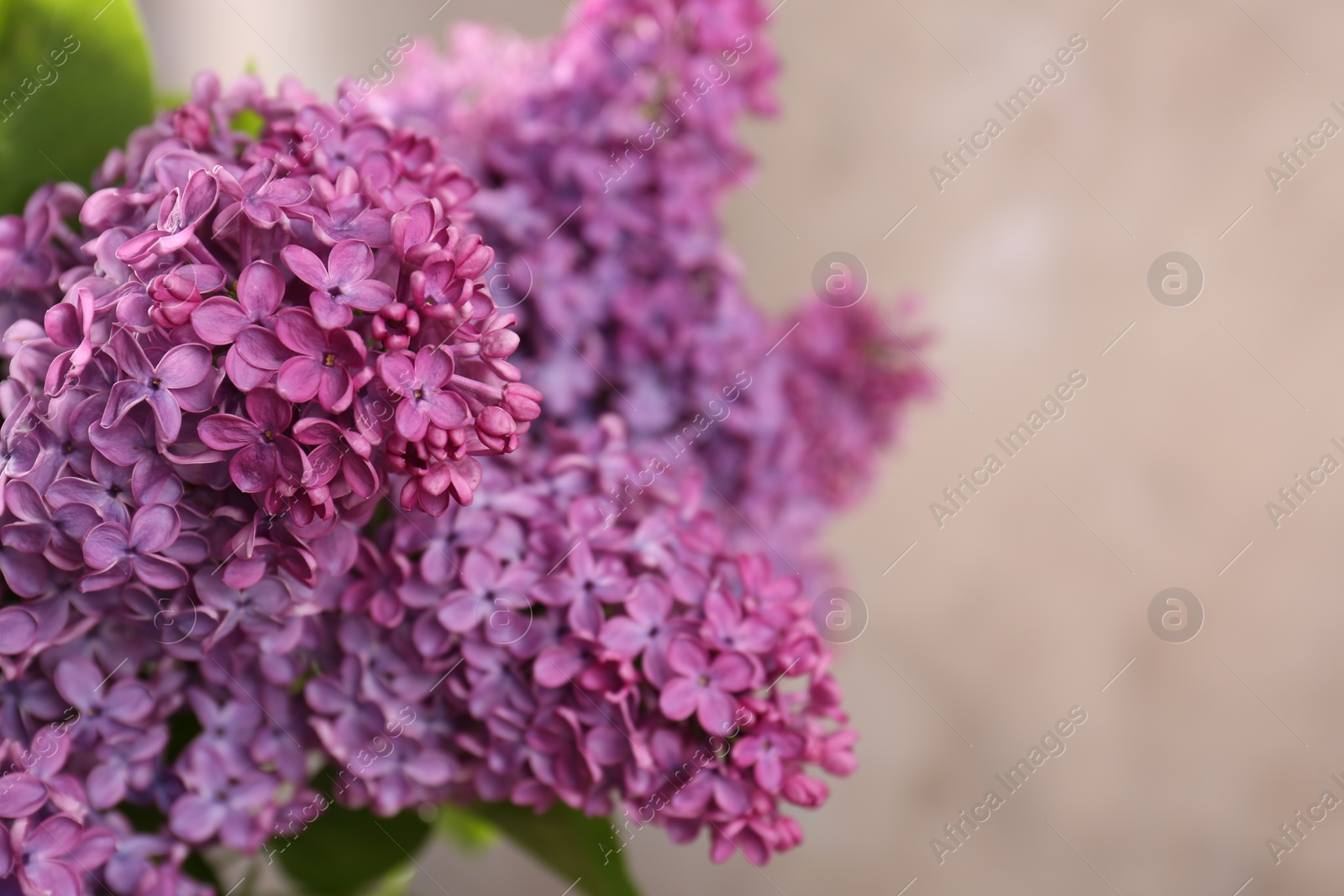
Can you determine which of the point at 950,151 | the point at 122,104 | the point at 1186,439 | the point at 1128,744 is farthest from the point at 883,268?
the point at 122,104

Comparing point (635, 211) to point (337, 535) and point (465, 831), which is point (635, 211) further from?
point (465, 831)

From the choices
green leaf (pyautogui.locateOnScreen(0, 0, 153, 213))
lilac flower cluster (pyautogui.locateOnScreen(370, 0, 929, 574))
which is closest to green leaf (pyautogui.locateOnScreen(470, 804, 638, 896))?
lilac flower cluster (pyautogui.locateOnScreen(370, 0, 929, 574))

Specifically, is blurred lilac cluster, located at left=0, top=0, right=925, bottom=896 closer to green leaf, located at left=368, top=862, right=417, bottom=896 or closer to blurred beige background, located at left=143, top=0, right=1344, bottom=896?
green leaf, located at left=368, top=862, right=417, bottom=896

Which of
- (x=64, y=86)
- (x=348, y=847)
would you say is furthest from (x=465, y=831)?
(x=64, y=86)

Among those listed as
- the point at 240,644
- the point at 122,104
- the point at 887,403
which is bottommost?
the point at 887,403

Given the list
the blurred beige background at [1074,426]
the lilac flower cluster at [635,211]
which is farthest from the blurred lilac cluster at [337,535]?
the blurred beige background at [1074,426]

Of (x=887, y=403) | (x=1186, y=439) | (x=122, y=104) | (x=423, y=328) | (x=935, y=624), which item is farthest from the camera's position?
(x=935, y=624)

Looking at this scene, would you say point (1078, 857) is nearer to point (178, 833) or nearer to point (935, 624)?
point (935, 624)
